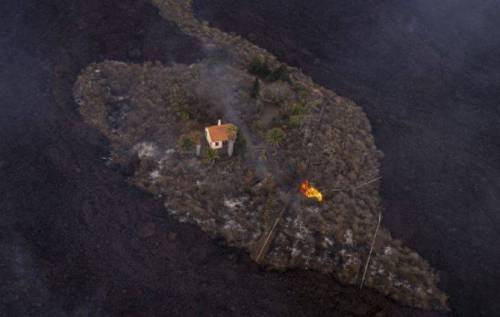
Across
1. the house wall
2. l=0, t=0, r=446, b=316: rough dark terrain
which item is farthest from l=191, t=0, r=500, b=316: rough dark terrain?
the house wall

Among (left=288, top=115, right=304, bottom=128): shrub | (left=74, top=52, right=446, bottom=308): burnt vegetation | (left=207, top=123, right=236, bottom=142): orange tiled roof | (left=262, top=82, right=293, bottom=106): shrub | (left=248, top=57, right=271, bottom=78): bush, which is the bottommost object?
(left=74, top=52, right=446, bottom=308): burnt vegetation

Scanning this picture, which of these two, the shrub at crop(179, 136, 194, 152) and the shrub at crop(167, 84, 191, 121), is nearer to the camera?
the shrub at crop(179, 136, 194, 152)

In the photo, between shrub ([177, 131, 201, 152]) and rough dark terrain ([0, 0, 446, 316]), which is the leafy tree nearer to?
shrub ([177, 131, 201, 152])

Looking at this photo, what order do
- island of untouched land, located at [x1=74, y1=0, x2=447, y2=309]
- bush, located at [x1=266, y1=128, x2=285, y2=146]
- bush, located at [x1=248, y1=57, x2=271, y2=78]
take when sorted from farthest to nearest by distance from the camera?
bush, located at [x1=248, y1=57, x2=271, y2=78] → bush, located at [x1=266, y1=128, x2=285, y2=146] → island of untouched land, located at [x1=74, y1=0, x2=447, y2=309]

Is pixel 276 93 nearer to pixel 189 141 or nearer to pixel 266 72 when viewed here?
pixel 266 72

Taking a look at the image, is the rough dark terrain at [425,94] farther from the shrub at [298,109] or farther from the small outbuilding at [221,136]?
the small outbuilding at [221,136]

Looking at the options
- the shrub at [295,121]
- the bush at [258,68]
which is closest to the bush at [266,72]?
the bush at [258,68]
